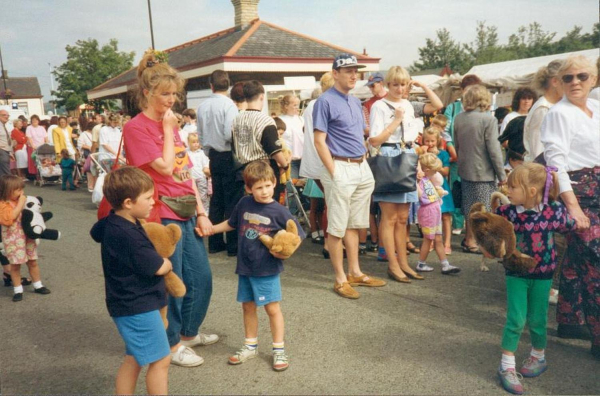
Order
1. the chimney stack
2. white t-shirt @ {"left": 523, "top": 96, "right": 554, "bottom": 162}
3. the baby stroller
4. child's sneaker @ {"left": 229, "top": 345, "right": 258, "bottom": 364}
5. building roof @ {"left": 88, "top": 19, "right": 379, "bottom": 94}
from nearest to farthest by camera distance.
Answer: child's sneaker @ {"left": 229, "top": 345, "right": 258, "bottom": 364}, white t-shirt @ {"left": 523, "top": 96, "right": 554, "bottom": 162}, the baby stroller, building roof @ {"left": 88, "top": 19, "right": 379, "bottom": 94}, the chimney stack

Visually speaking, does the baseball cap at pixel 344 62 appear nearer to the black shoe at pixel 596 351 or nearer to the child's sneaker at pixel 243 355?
the child's sneaker at pixel 243 355

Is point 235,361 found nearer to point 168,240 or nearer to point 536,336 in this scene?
point 168,240

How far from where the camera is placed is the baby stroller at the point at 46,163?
1437 centimetres

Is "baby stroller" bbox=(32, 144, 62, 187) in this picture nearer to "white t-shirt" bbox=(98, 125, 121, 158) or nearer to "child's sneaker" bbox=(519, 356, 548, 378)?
"white t-shirt" bbox=(98, 125, 121, 158)

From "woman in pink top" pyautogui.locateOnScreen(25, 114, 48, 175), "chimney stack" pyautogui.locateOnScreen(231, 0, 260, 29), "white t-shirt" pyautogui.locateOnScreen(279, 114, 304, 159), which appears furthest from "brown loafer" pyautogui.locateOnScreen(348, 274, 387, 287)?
"chimney stack" pyautogui.locateOnScreen(231, 0, 260, 29)

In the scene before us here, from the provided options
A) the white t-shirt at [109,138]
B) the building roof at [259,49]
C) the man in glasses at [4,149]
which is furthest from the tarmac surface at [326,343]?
the building roof at [259,49]

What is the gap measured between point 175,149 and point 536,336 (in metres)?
2.54

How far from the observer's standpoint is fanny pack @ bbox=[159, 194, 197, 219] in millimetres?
3209

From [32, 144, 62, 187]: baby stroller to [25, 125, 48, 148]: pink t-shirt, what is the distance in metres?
0.31

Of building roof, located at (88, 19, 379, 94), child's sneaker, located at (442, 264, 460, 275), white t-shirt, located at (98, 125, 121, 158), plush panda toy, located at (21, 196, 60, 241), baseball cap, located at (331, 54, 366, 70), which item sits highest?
building roof, located at (88, 19, 379, 94)

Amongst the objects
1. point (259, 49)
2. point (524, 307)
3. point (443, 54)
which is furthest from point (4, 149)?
point (443, 54)

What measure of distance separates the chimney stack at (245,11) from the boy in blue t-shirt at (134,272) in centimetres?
2421

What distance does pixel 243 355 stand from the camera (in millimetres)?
3502

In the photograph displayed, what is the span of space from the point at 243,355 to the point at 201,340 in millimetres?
461
